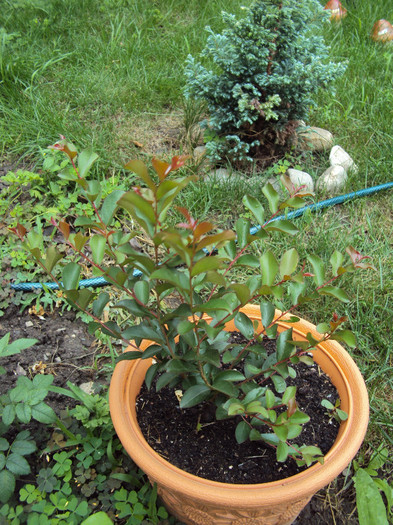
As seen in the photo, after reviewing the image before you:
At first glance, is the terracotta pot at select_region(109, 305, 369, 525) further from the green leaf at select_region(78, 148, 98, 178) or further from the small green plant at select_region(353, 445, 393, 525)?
the green leaf at select_region(78, 148, 98, 178)

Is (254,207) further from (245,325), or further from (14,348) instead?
(14,348)

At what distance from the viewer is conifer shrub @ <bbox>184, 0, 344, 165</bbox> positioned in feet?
8.29

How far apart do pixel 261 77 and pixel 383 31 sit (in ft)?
5.58

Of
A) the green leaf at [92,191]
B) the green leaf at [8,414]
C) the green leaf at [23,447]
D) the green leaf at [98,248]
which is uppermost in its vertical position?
the green leaf at [92,191]

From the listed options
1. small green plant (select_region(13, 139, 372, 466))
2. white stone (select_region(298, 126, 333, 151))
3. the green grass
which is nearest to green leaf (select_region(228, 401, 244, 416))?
small green plant (select_region(13, 139, 372, 466))

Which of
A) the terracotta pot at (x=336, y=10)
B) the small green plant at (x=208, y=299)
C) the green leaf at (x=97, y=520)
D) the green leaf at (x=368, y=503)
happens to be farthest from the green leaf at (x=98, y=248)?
the terracotta pot at (x=336, y=10)

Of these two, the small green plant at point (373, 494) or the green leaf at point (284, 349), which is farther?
the small green plant at point (373, 494)

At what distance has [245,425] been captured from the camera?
1300 millimetres

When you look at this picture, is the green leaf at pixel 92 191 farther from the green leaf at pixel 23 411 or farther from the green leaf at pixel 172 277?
the green leaf at pixel 23 411

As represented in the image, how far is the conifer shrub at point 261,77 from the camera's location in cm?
253

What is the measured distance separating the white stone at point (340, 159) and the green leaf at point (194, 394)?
183 centimetres

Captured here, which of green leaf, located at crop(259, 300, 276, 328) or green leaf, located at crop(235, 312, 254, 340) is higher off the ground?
green leaf, located at crop(259, 300, 276, 328)

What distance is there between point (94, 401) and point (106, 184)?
1156 millimetres

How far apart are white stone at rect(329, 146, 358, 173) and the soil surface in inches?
61.7
